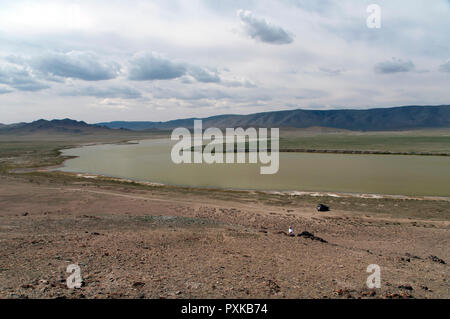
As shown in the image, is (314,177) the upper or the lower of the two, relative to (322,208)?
upper

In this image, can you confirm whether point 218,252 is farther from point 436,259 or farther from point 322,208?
point 322,208

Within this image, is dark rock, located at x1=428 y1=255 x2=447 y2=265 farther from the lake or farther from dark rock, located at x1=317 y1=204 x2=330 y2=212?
the lake

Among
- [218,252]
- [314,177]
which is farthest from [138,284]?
[314,177]

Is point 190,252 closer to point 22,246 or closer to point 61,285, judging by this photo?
point 61,285

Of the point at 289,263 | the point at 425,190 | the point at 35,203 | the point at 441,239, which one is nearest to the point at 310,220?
the point at 441,239

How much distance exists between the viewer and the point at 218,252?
953 cm

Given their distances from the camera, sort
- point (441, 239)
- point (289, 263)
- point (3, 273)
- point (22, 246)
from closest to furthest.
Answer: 1. point (3, 273)
2. point (289, 263)
3. point (22, 246)
4. point (441, 239)

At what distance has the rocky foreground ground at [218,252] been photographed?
676 cm

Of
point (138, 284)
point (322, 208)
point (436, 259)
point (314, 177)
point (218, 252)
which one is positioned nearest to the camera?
point (138, 284)

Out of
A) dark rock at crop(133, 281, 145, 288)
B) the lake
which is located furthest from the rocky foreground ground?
the lake

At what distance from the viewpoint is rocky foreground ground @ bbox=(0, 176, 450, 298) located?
6762 mm

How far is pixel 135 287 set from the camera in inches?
261

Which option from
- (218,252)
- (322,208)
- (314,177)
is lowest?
(322,208)
